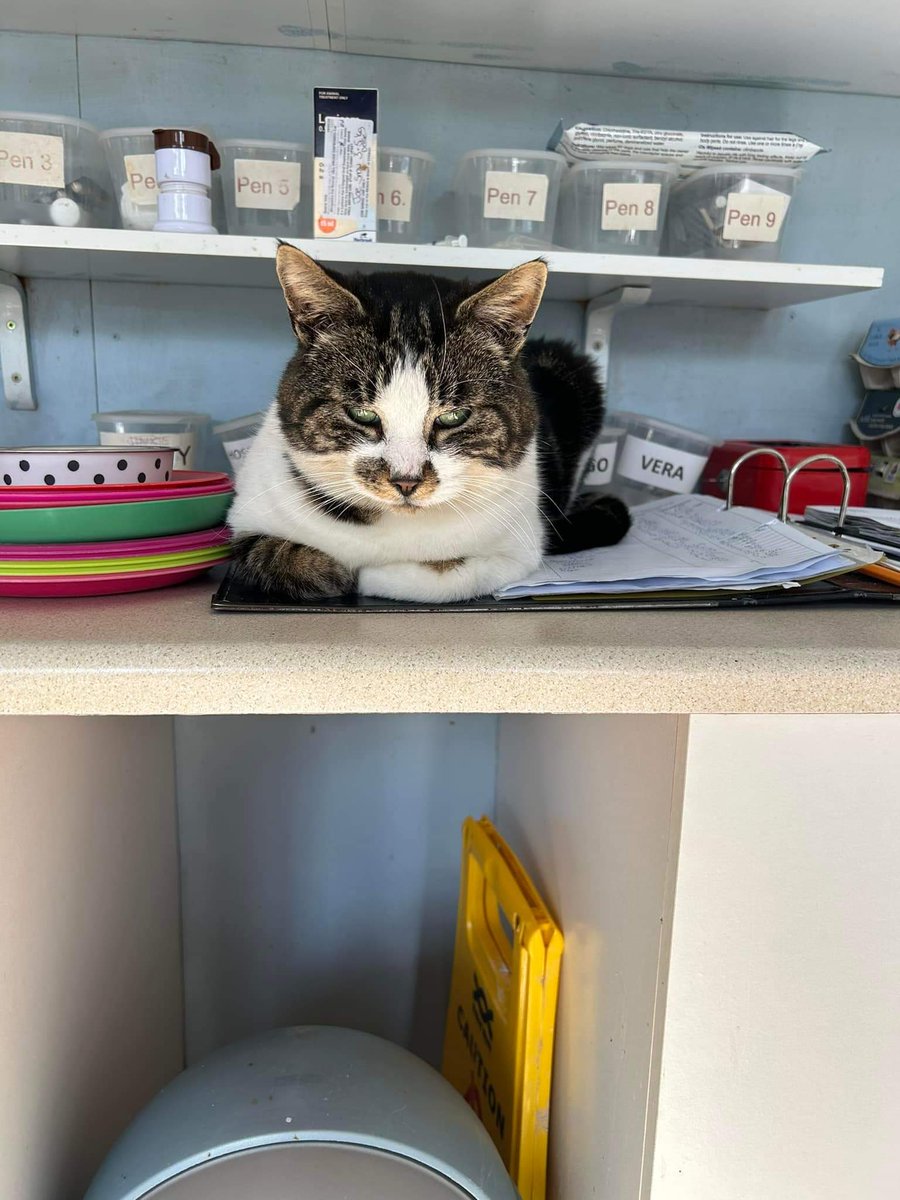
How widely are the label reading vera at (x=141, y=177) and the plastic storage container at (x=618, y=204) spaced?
0.52 meters

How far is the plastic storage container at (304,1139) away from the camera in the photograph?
66cm

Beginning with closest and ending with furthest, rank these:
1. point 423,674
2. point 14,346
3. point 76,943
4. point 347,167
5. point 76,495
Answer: point 423,674
point 76,495
point 76,943
point 347,167
point 14,346

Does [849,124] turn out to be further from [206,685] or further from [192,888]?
[192,888]

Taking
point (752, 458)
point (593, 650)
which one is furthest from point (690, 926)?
point (752, 458)

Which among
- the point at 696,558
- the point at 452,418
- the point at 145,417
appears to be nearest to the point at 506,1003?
the point at 696,558

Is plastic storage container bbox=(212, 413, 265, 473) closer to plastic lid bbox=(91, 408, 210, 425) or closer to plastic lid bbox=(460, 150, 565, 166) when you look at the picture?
plastic lid bbox=(91, 408, 210, 425)

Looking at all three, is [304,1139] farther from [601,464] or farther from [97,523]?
[601,464]

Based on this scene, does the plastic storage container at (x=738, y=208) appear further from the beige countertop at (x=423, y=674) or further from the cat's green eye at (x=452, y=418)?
the beige countertop at (x=423, y=674)

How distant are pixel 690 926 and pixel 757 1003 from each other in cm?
9

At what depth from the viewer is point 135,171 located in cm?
93

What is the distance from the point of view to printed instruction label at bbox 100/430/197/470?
1.04 metres

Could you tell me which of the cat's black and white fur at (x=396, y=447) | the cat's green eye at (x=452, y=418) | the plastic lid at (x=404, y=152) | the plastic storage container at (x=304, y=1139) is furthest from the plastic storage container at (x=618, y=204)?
the plastic storage container at (x=304, y=1139)

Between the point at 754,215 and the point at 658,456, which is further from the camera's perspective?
the point at 658,456

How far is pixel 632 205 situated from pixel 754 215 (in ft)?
0.51
